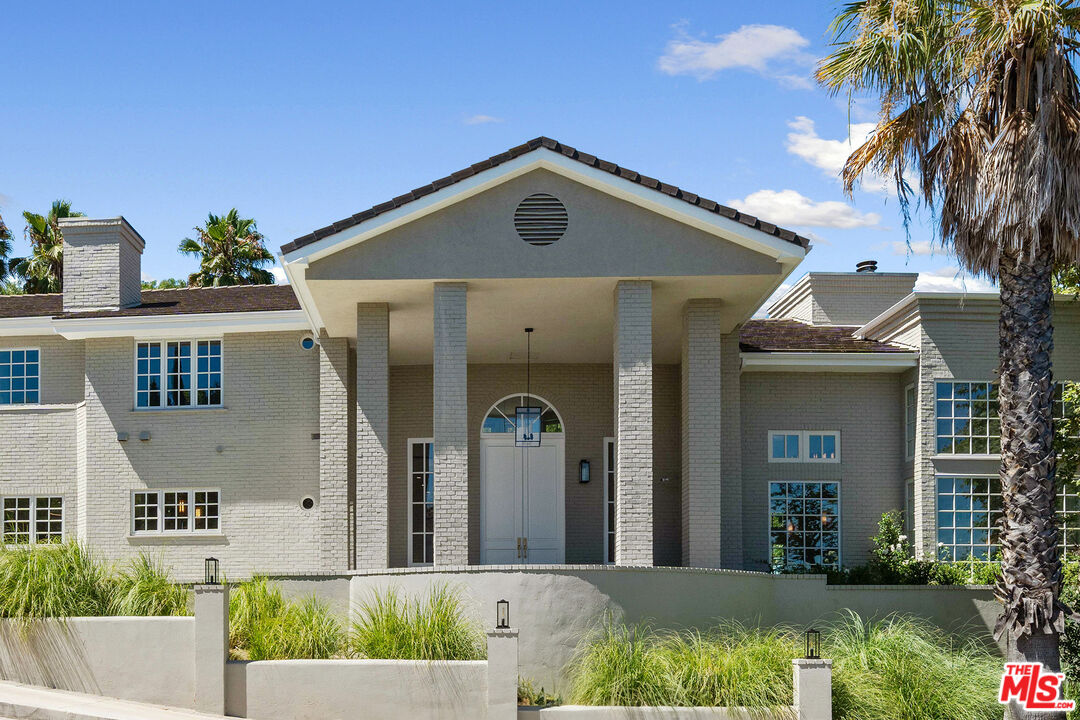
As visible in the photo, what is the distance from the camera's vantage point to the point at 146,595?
606 inches

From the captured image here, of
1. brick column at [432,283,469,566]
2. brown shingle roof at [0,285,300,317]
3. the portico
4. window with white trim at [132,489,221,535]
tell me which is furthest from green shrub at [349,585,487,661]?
brown shingle roof at [0,285,300,317]

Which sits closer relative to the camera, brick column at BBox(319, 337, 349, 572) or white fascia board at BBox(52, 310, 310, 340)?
brick column at BBox(319, 337, 349, 572)

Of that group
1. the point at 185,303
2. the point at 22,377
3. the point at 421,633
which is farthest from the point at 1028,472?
the point at 22,377

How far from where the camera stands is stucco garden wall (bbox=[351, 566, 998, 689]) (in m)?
15.0

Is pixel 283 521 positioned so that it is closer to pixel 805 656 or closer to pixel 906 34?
pixel 805 656

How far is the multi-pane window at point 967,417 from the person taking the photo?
20.1m

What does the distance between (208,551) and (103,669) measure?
22.2 ft

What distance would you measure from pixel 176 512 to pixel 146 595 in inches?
244

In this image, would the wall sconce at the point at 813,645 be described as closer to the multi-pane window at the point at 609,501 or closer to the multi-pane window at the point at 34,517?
the multi-pane window at the point at 609,501

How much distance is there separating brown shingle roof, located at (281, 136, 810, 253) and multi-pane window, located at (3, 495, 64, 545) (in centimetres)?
905

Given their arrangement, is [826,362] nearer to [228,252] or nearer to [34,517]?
[34,517]

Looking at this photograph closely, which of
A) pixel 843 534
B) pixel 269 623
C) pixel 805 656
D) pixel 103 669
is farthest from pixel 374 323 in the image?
pixel 843 534

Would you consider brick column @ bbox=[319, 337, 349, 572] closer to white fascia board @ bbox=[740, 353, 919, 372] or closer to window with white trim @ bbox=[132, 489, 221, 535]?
window with white trim @ bbox=[132, 489, 221, 535]

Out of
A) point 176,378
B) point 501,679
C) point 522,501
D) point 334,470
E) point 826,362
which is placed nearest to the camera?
point 501,679
